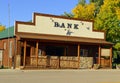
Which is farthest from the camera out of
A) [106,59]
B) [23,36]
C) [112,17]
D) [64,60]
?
[112,17]

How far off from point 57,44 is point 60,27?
2.15 m

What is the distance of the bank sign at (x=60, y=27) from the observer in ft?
140

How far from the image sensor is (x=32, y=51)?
4278cm

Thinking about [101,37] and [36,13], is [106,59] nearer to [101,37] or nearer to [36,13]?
[101,37]

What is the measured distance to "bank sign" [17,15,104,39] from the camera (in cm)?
4256

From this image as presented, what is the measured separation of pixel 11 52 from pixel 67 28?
751 cm

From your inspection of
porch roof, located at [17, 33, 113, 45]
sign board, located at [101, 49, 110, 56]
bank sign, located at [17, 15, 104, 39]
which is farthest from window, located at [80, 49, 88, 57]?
sign board, located at [101, 49, 110, 56]

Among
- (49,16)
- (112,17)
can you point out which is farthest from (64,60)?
(112,17)

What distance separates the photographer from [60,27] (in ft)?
147

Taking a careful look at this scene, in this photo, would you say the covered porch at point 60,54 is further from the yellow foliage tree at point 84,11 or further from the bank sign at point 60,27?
the yellow foliage tree at point 84,11

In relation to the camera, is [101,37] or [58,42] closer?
[58,42]

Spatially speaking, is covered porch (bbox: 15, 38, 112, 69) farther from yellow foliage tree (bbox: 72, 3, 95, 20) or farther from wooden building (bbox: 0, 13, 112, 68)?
yellow foliage tree (bbox: 72, 3, 95, 20)

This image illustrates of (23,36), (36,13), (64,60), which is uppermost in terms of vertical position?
(36,13)

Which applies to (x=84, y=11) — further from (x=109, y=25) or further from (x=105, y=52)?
(x=105, y=52)
